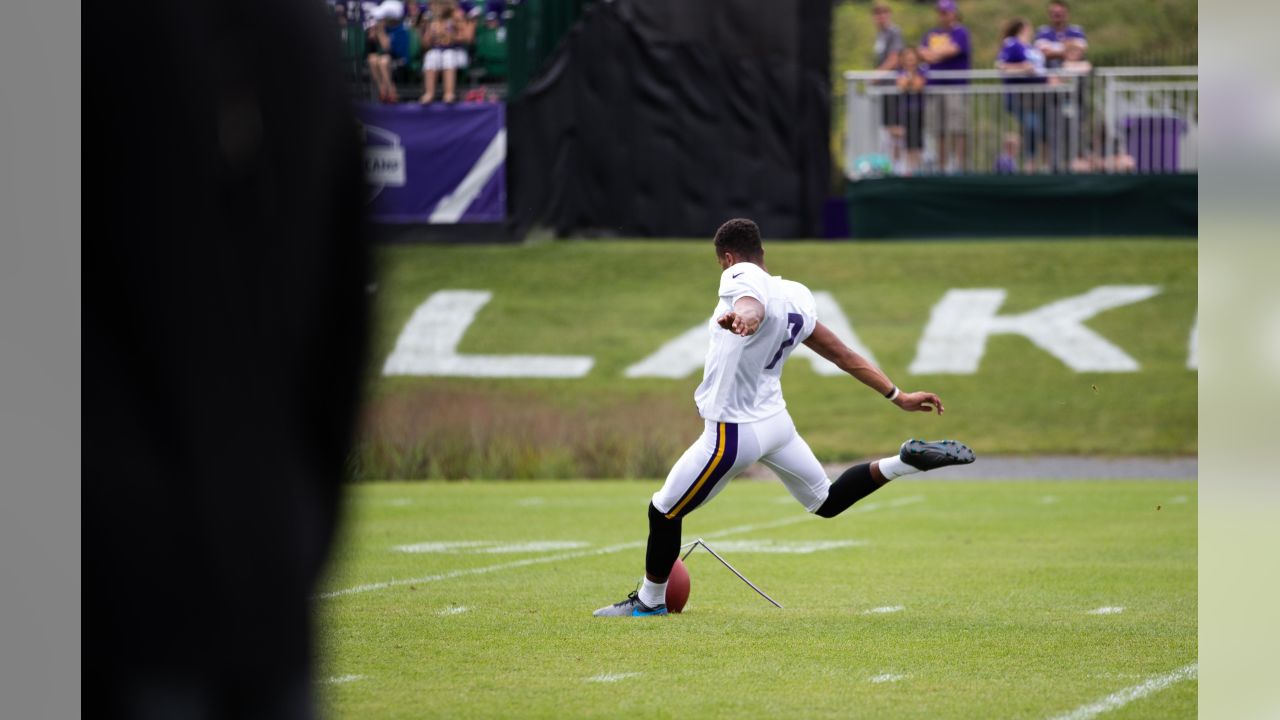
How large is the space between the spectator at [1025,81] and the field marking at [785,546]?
12.9 metres

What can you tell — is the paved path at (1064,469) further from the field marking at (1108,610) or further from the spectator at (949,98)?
the field marking at (1108,610)

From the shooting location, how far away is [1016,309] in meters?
22.5

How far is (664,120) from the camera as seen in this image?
79.9ft

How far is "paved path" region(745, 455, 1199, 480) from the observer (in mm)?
18672

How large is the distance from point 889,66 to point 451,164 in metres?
6.50

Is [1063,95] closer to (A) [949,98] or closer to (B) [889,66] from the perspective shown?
(A) [949,98]

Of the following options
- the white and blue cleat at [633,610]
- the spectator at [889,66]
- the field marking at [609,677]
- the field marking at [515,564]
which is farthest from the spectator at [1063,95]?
the field marking at [609,677]

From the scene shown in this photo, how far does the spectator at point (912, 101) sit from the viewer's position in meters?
24.1

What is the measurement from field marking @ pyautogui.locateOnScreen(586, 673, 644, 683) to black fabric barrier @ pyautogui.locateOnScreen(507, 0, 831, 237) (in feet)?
58.7

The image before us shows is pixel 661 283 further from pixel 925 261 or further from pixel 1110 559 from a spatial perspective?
pixel 1110 559

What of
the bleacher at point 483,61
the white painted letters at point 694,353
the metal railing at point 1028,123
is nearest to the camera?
the white painted letters at point 694,353

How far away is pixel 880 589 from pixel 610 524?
4.47m
